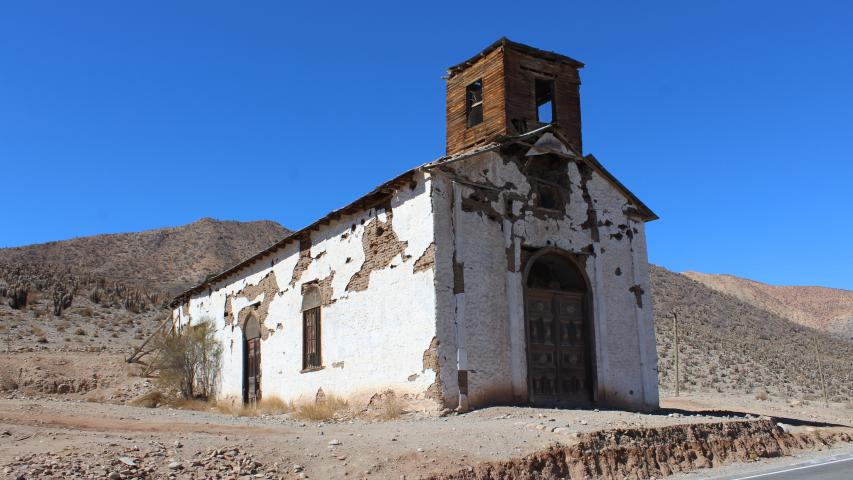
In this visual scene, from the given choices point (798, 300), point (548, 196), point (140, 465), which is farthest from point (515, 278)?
point (798, 300)

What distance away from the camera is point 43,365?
84.4 feet

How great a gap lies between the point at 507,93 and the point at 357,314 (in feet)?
20.4

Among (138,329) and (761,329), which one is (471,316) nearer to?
(138,329)

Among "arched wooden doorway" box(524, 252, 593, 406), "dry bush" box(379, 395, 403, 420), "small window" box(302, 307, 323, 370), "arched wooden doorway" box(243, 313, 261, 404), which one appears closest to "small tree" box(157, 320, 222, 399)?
"arched wooden doorway" box(243, 313, 261, 404)

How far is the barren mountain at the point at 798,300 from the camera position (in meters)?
90.3

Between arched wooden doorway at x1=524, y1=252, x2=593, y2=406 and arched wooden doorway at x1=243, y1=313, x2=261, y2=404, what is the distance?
8912 millimetres

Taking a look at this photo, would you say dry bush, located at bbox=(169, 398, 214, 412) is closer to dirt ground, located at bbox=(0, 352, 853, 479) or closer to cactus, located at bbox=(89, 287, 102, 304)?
dirt ground, located at bbox=(0, 352, 853, 479)

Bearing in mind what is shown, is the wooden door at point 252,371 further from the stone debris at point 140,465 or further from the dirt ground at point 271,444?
the stone debris at point 140,465

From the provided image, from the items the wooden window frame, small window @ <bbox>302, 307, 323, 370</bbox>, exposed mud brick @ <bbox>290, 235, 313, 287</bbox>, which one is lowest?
small window @ <bbox>302, 307, 323, 370</bbox>

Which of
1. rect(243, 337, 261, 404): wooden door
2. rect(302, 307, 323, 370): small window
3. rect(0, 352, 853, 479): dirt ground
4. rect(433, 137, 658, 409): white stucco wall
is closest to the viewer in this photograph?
rect(0, 352, 853, 479): dirt ground

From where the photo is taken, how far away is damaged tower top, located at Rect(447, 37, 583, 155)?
17203mm

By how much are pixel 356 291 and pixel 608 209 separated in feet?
21.3

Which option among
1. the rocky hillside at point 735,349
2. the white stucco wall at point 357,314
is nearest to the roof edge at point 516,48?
the white stucco wall at point 357,314

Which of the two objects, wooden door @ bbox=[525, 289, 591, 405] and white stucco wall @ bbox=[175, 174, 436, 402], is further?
wooden door @ bbox=[525, 289, 591, 405]
